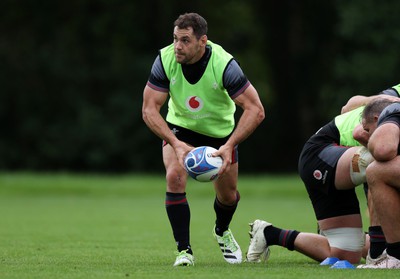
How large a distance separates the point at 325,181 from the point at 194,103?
1.43 metres

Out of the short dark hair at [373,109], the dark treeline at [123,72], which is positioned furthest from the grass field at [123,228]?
the dark treeline at [123,72]

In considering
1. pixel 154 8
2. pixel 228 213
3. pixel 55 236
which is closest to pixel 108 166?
pixel 154 8

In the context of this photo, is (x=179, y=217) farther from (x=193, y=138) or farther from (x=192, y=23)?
(x=192, y=23)

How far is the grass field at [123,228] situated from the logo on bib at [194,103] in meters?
1.46

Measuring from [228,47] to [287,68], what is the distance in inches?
106

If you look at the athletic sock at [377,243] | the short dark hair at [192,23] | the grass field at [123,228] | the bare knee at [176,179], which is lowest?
the grass field at [123,228]

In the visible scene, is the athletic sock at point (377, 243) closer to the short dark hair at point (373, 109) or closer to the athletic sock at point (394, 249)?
the athletic sock at point (394, 249)

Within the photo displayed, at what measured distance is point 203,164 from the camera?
26.6ft

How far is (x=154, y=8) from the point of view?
39.7 meters

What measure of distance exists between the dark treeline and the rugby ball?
29.9m

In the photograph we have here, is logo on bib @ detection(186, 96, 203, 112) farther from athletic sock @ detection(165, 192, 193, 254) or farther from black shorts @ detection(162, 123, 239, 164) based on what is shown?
athletic sock @ detection(165, 192, 193, 254)

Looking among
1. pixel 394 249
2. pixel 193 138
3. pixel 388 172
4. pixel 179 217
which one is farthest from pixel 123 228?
pixel 388 172

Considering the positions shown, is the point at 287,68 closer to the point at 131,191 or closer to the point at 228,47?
the point at 228,47

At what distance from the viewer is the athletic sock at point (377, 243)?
8031mm
